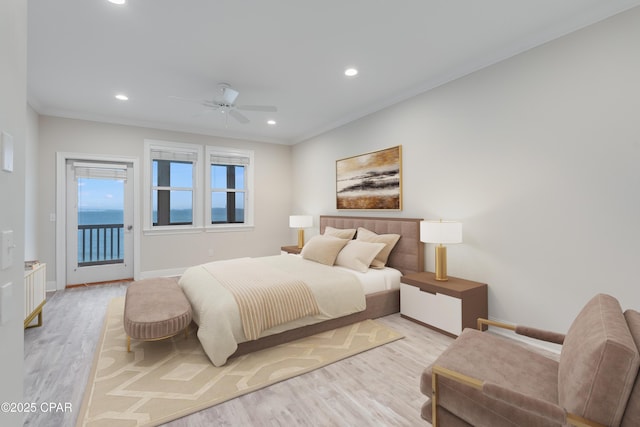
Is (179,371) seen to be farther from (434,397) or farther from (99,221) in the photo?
(99,221)

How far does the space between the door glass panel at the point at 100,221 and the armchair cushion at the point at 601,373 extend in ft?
19.7

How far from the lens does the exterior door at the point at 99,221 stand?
15.5ft

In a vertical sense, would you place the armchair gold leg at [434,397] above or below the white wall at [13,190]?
below

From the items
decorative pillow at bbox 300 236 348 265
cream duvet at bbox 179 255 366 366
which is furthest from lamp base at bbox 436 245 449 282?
decorative pillow at bbox 300 236 348 265

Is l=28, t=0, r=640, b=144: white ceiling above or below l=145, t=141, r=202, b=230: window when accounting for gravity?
above

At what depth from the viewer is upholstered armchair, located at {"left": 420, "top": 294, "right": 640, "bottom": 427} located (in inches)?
40.6

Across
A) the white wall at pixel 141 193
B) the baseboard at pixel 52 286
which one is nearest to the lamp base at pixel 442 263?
the white wall at pixel 141 193

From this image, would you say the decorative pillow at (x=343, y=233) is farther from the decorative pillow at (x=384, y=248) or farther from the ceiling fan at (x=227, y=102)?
the ceiling fan at (x=227, y=102)

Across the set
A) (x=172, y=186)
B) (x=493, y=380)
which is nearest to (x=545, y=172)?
(x=493, y=380)

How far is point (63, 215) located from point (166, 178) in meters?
1.59

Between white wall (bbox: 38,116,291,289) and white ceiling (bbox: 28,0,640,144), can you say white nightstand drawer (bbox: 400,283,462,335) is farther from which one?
white wall (bbox: 38,116,291,289)

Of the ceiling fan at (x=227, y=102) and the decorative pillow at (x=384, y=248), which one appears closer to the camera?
the ceiling fan at (x=227, y=102)

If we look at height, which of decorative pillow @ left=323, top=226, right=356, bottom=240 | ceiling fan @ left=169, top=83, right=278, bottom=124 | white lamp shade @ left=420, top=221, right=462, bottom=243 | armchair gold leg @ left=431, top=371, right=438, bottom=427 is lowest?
armchair gold leg @ left=431, top=371, right=438, bottom=427

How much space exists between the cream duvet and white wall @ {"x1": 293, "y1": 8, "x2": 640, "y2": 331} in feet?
4.04
